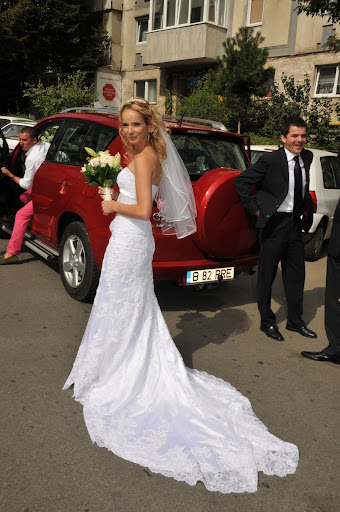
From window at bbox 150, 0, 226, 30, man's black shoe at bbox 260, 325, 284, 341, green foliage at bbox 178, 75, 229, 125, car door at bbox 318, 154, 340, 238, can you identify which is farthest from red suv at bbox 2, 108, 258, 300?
window at bbox 150, 0, 226, 30

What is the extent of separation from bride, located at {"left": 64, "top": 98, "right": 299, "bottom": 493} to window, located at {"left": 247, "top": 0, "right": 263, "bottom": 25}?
67.8 ft

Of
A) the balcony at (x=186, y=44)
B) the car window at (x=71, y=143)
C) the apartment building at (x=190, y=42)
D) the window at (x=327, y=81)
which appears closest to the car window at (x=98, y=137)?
the car window at (x=71, y=143)

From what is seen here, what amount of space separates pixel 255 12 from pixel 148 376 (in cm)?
2189

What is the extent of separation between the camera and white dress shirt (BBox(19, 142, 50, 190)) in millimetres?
6070

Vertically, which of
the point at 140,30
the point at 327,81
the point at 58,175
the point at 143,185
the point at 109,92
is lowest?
the point at 58,175

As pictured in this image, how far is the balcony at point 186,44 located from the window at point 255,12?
1551 mm

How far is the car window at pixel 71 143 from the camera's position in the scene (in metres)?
5.24

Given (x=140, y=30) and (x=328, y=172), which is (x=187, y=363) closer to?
(x=328, y=172)

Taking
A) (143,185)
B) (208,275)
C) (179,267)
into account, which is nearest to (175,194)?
(143,185)

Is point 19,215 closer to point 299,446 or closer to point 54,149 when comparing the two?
point 54,149

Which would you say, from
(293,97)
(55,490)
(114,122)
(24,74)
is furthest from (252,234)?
(24,74)

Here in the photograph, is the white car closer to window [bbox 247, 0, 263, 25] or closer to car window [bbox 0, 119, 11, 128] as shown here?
car window [bbox 0, 119, 11, 128]

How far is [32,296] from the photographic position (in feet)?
17.4

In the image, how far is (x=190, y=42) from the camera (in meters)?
22.9
